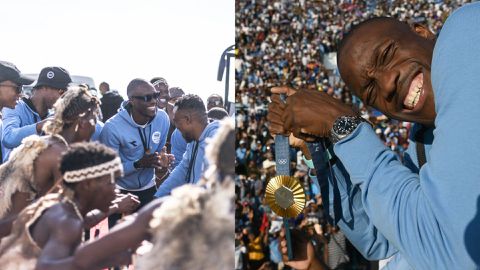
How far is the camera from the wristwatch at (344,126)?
833 millimetres

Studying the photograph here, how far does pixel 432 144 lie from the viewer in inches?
29.3

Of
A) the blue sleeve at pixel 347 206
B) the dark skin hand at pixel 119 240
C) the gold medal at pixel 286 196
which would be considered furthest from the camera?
the dark skin hand at pixel 119 240

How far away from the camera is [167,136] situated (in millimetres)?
2566

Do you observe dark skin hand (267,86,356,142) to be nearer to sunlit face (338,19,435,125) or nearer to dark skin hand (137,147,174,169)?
sunlit face (338,19,435,125)

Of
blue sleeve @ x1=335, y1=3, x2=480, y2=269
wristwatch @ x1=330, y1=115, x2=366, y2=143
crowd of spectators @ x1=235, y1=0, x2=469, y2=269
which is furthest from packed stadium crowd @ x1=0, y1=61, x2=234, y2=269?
crowd of spectators @ x1=235, y1=0, x2=469, y2=269

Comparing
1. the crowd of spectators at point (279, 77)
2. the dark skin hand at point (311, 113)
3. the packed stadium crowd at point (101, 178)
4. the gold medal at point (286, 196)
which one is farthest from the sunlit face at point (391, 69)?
the crowd of spectators at point (279, 77)

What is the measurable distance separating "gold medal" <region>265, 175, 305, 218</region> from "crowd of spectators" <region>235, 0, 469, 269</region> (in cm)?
304

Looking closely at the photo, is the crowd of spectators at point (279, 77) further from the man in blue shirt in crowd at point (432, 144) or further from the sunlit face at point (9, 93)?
the man in blue shirt in crowd at point (432, 144)

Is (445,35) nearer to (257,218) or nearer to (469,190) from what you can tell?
(469,190)

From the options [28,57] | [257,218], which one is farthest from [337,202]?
[257,218]

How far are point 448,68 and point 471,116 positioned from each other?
0.07m

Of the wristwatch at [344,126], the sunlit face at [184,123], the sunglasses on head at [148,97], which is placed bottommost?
the sunlit face at [184,123]

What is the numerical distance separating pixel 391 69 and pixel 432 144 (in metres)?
0.25

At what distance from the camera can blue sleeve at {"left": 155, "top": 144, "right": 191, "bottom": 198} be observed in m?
2.45
